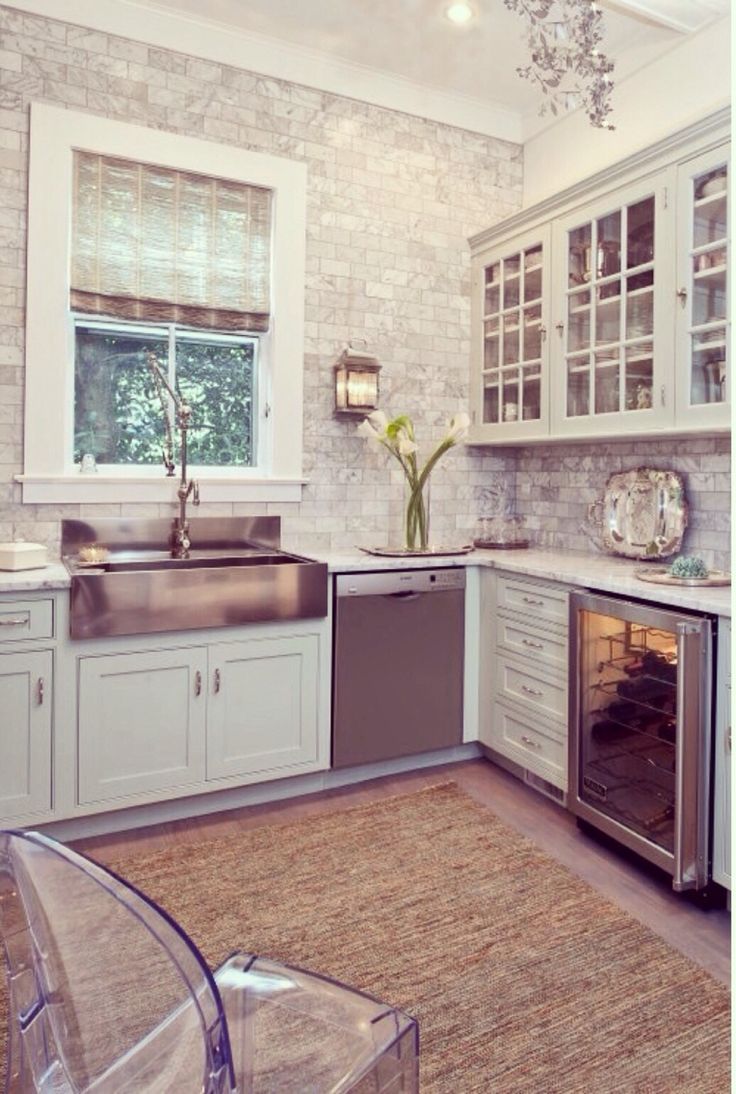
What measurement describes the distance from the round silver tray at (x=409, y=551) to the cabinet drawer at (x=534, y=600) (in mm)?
271

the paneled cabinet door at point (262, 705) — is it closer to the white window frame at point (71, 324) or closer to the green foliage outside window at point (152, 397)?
the white window frame at point (71, 324)

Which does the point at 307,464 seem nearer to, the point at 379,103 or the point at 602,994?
the point at 379,103

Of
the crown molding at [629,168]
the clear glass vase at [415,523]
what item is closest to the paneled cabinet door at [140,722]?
the clear glass vase at [415,523]

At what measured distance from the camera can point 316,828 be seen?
283cm

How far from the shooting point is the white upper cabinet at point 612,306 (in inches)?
105

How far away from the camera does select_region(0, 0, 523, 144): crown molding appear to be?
3088mm

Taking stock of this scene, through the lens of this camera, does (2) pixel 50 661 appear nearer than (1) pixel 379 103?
Yes

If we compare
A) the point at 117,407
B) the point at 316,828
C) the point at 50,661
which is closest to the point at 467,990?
the point at 316,828

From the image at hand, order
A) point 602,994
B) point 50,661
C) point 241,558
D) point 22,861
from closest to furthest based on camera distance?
point 22,861, point 602,994, point 50,661, point 241,558

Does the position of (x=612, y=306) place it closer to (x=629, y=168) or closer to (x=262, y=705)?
(x=629, y=168)

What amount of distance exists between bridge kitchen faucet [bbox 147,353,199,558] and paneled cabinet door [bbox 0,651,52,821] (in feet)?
2.77

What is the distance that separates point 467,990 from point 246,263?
2.97 metres

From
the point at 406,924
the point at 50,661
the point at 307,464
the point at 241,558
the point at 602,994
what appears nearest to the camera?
the point at 602,994

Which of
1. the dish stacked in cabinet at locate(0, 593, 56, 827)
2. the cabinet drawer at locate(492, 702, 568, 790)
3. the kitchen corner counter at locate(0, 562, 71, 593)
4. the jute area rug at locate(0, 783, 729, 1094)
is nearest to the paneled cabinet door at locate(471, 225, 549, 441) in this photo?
the cabinet drawer at locate(492, 702, 568, 790)
